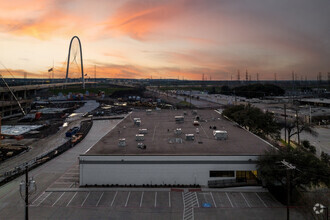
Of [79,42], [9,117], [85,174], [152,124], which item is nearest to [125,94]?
[79,42]

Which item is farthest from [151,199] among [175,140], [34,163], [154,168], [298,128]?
[298,128]

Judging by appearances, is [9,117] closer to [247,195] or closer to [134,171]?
[134,171]

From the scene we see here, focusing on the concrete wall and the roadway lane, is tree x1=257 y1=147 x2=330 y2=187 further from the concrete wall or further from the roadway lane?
the roadway lane

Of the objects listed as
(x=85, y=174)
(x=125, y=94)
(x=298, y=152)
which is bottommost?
(x=85, y=174)

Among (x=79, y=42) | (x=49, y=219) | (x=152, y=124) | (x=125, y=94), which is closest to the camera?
(x=49, y=219)

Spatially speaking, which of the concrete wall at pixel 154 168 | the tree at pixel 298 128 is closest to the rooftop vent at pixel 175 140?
the concrete wall at pixel 154 168

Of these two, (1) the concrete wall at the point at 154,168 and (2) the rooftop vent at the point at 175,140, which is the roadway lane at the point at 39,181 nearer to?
(1) the concrete wall at the point at 154,168

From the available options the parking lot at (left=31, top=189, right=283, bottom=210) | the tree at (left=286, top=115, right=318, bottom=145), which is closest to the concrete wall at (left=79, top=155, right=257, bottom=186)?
the parking lot at (left=31, top=189, right=283, bottom=210)
